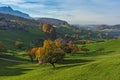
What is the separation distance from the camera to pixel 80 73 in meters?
78.6

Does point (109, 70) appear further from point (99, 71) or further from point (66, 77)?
point (66, 77)

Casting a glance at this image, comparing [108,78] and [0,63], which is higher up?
[108,78]

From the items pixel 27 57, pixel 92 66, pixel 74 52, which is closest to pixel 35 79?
pixel 92 66

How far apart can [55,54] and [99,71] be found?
2958cm

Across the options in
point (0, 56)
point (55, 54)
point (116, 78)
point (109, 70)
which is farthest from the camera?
point (0, 56)

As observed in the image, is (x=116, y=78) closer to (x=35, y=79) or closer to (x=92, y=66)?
(x=92, y=66)

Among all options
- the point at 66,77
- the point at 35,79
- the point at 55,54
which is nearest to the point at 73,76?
the point at 66,77

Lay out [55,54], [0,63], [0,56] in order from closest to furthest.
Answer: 1. [55,54]
2. [0,63]
3. [0,56]

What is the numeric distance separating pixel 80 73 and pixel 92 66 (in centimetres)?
590

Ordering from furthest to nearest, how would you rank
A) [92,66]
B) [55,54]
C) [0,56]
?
[0,56]
[55,54]
[92,66]

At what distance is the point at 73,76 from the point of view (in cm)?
7738

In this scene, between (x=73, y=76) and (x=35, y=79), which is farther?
(x=35, y=79)

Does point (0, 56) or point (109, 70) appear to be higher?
point (109, 70)

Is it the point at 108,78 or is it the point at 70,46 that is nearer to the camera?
the point at 108,78
